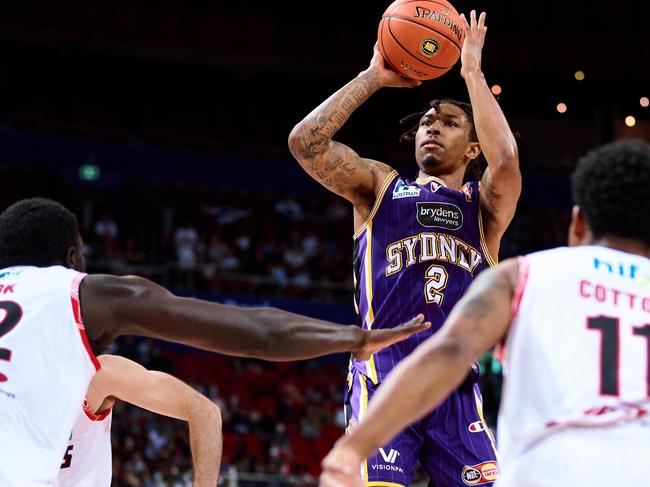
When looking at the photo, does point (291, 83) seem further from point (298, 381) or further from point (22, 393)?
point (22, 393)

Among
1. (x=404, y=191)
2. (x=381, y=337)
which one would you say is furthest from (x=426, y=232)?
(x=381, y=337)

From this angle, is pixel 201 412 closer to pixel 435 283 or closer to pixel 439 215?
pixel 435 283

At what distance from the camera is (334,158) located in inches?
217

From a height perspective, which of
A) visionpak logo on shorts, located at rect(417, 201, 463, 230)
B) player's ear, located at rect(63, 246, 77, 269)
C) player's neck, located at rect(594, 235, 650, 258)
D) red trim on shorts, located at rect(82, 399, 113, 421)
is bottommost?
red trim on shorts, located at rect(82, 399, 113, 421)

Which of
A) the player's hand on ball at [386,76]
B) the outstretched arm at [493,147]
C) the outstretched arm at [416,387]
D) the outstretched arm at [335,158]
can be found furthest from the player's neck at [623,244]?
the player's hand on ball at [386,76]

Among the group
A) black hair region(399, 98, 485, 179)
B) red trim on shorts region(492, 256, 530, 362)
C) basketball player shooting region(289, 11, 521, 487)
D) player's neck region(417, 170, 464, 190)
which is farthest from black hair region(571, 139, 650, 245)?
black hair region(399, 98, 485, 179)

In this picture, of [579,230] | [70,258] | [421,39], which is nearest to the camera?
[579,230]

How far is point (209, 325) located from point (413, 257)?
2.03 meters

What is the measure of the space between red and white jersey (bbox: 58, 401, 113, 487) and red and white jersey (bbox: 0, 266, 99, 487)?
3.31 ft

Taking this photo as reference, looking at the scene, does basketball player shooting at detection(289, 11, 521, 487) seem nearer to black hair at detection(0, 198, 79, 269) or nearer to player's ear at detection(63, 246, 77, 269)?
player's ear at detection(63, 246, 77, 269)

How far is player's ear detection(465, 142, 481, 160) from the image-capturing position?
5875 millimetres

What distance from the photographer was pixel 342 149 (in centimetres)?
554

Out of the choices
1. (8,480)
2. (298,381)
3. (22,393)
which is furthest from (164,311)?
(298,381)

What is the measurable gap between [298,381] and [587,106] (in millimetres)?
9126
